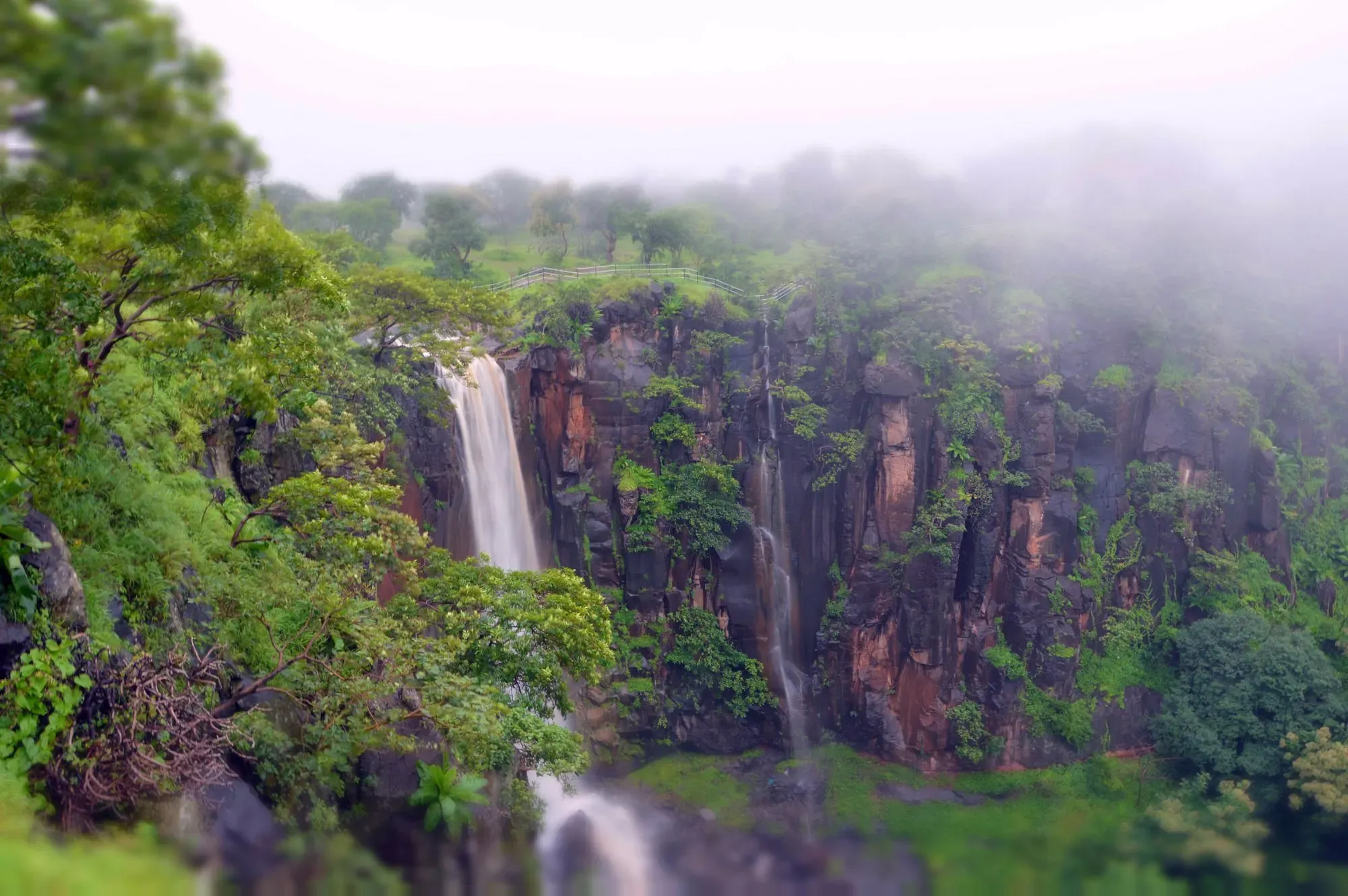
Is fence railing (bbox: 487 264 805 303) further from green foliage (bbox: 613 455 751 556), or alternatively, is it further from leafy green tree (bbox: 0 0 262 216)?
leafy green tree (bbox: 0 0 262 216)

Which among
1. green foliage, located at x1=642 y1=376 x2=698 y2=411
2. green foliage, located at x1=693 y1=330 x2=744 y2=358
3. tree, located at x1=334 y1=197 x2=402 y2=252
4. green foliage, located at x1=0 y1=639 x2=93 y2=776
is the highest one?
tree, located at x1=334 y1=197 x2=402 y2=252

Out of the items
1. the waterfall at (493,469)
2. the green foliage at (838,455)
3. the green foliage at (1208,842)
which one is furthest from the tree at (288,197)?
the green foliage at (1208,842)

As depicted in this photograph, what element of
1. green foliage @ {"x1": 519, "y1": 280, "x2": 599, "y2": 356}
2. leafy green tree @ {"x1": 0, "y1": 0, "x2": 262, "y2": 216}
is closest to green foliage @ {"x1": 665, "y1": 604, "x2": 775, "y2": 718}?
green foliage @ {"x1": 519, "y1": 280, "x2": 599, "y2": 356}

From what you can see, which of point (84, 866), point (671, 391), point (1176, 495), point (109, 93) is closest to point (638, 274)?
point (671, 391)

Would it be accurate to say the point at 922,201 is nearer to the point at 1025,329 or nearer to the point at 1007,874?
the point at 1025,329

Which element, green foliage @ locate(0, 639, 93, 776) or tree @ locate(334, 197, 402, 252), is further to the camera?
tree @ locate(334, 197, 402, 252)

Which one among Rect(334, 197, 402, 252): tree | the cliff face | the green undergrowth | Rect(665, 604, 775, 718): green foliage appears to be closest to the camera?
the green undergrowth

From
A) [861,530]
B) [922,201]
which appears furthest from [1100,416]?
[922,201]
